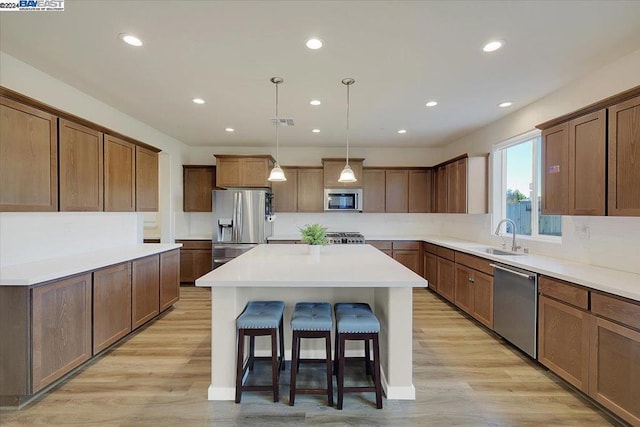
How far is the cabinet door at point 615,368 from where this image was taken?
1.75 m

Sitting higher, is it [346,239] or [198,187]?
[198,187]

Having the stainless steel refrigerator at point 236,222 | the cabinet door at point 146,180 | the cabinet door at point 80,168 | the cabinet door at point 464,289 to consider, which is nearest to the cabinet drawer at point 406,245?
the cabinet door at point 464,289

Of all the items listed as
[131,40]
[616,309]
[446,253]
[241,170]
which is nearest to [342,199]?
[241,170]

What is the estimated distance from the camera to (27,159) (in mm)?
2229

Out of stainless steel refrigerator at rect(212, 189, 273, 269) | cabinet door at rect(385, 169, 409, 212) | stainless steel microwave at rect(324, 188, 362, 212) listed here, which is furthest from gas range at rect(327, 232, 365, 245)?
stainless steel refrigerator at rect(212, 189, 273, 269)

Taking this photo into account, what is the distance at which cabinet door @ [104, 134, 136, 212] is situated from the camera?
10.1ft

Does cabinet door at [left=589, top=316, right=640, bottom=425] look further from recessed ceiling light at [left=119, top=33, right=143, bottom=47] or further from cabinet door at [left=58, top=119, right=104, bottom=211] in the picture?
cabinet door at [left=58, top=119, right=104, bottom=211]

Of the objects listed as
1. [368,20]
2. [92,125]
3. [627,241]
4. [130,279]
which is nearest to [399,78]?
[368,20]

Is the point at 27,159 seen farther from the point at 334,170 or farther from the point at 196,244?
the point at 334,170

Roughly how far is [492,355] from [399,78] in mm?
2795

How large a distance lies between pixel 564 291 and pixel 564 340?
38 centimetres

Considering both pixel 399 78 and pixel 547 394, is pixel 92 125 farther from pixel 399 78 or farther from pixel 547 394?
pixel 547 394

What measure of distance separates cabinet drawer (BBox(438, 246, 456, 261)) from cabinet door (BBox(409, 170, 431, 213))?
124cm

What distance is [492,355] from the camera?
111 inches
